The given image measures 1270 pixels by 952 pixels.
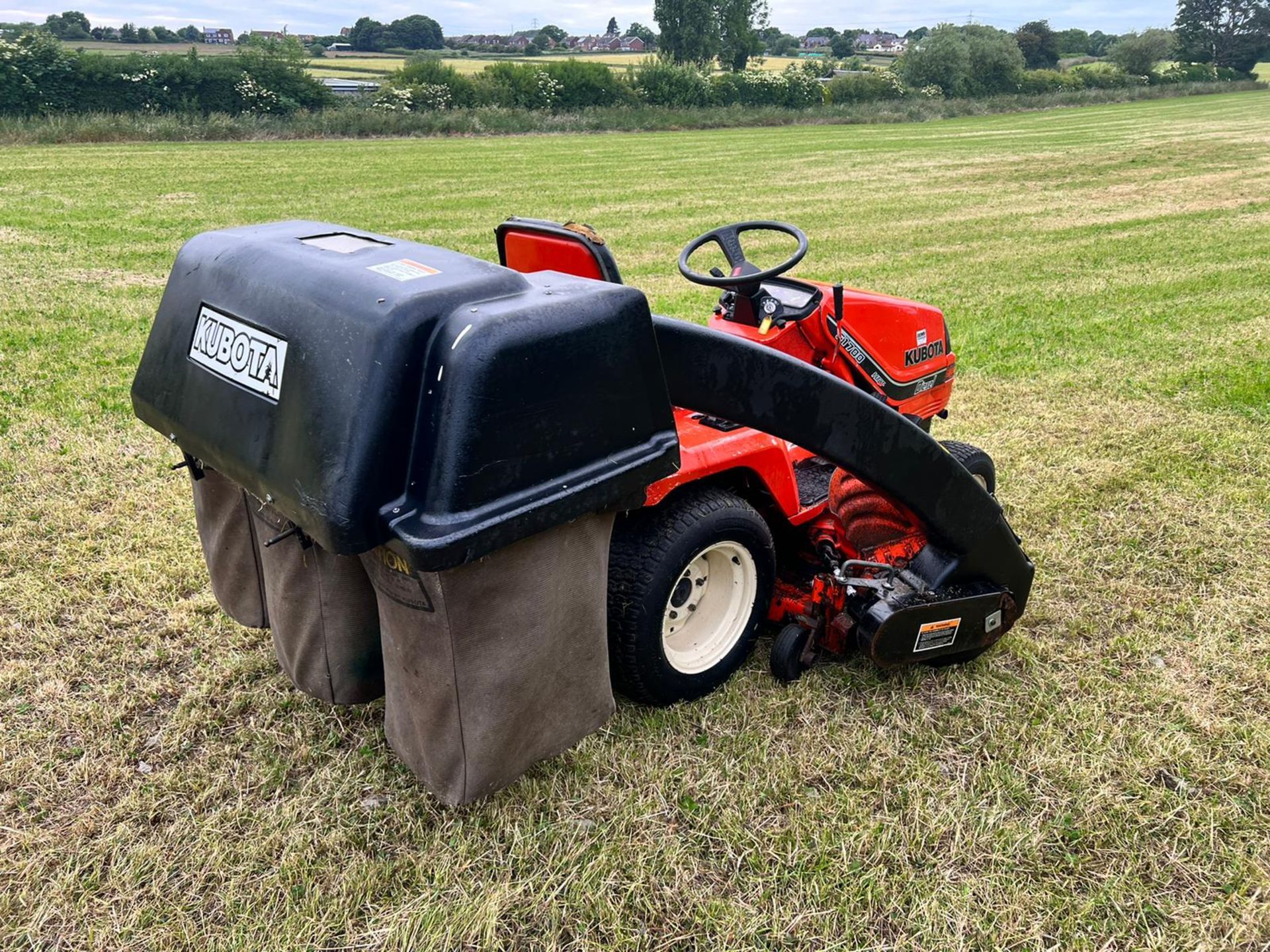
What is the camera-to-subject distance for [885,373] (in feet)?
11.0

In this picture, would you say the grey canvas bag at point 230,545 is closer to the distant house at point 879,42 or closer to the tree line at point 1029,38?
the tree line at point 1029,38

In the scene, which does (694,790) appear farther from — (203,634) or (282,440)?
(203,634)

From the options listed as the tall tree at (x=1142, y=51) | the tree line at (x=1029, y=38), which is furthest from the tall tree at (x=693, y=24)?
the tall tree at (x=1142, y=51)

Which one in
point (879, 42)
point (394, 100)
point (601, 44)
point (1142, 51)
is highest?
point (879, 42)

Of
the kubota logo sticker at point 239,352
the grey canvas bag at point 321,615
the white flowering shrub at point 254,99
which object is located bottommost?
the grey canvas bag at point 321,615

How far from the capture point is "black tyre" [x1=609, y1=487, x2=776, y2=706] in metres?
2.37

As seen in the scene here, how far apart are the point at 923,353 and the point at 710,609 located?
1.44 meters

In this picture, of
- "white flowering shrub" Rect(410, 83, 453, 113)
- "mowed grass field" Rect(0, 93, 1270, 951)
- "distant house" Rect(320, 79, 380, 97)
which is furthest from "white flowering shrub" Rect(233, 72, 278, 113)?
"mowed grass field" Rect(0, 93, 1270, 951)

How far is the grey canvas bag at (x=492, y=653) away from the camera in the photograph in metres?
1.83

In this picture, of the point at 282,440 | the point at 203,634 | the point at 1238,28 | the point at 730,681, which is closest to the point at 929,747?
the point at 730,681

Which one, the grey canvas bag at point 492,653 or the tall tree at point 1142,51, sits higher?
the tall tree at point 1142,51

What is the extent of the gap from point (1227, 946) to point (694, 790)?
1.20 metres

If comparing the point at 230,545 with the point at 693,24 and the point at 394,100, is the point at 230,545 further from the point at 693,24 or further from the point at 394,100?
the point at 693,24

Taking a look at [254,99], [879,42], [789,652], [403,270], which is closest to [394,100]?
[254,99]
